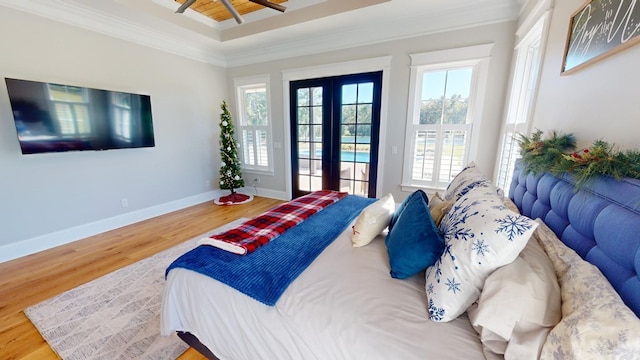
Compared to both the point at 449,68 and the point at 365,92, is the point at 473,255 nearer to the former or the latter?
the point at 449,68

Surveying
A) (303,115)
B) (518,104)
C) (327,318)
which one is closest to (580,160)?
(327,318)

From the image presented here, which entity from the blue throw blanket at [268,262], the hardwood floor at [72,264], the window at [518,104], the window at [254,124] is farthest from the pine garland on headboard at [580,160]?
the window at [254,124]

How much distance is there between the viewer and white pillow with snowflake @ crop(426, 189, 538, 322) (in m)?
0.81

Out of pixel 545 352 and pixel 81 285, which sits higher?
pixel 545 352

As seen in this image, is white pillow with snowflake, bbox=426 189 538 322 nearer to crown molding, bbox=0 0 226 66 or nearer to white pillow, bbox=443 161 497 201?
white pillow, bbox=443 161 497 201

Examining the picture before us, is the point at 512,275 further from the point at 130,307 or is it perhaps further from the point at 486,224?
the point at 130,307

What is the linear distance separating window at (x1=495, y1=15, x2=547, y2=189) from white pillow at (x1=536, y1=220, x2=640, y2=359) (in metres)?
Result: 1.80

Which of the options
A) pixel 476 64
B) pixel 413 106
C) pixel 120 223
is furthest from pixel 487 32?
pixel 120 223

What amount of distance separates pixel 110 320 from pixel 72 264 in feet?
4.06

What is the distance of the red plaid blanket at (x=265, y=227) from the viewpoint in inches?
54.5

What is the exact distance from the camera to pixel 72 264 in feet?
7.91

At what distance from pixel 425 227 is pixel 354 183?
2.79 m

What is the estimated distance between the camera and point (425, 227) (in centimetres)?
112

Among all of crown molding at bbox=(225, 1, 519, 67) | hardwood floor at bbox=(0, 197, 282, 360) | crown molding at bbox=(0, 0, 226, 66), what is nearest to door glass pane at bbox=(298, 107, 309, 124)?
crown molding at bbox=(225, 1, 519, 67)
